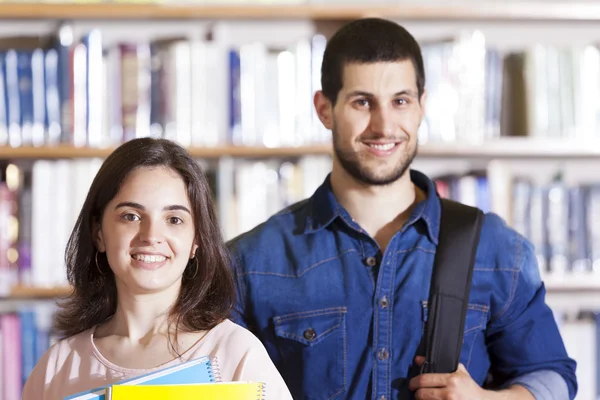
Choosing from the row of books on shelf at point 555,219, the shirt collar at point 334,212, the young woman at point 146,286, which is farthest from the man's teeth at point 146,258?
the row of books on shelf at point 555,219

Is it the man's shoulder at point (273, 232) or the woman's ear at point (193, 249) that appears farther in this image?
the man's shoulder at point (273, 232)

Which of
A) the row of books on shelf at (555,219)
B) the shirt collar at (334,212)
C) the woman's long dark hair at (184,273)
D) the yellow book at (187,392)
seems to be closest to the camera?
the yellow book at (187,392)

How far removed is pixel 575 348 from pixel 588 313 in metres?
0.22

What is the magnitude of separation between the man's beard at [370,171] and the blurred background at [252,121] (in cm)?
76

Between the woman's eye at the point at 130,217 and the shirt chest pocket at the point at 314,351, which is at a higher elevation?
the woman's eye at the point at 130,217

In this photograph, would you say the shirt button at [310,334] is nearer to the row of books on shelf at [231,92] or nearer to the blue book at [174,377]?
the blue book at [174,377]

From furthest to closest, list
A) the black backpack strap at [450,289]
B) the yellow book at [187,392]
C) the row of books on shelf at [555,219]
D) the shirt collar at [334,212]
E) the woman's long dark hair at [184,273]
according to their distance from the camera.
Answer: the row of books on shelf at [555,219], the shirt collar at [334,212], the black backpack strap at [450,289], the woman's long dark hair at [184,273], the yellow book at [187,392]

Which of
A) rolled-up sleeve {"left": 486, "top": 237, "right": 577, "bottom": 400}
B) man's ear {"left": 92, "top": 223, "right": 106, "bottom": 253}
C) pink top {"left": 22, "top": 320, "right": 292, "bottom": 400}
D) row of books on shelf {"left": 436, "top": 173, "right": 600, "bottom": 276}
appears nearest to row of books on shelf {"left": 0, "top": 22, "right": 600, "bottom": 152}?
row of books on shelf {"left": 436, "top": 173, "right": 600, "bottom": 276}

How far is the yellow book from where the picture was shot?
1067mm

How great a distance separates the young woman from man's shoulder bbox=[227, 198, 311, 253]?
18 centimetres

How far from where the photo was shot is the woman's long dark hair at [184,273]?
4.41 feet

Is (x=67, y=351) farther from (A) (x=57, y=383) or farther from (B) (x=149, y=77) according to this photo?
(B) (x=149, y=77)

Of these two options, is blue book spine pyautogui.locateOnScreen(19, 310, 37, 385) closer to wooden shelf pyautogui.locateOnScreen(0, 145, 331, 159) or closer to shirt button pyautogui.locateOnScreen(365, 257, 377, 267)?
wooden shelf pyautogui.locateOnScreen(0, 145, 331, 159)

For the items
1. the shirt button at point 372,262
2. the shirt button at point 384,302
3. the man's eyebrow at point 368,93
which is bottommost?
the shirt button at point 384,302
